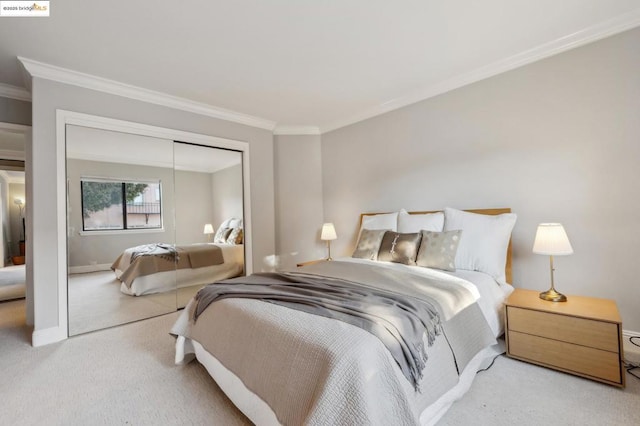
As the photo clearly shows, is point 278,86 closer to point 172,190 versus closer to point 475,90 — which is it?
point 172,190

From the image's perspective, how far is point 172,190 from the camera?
3459 mm

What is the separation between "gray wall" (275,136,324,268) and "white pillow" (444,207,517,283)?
7.58 feet

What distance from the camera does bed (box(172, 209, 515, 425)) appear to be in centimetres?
109

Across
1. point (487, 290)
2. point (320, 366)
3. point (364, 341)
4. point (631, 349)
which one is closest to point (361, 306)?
point (364, 341)

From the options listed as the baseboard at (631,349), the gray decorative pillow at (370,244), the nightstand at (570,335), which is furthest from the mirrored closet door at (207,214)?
the baseboard at (631,349)

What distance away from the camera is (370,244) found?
3.04m

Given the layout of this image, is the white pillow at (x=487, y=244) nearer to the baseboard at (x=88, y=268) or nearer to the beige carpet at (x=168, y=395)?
the beige carpet at (x=168, y=395)

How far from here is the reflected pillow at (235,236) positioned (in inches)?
154

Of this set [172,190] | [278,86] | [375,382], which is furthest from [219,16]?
[375,382]

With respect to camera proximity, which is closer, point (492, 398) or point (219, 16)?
point (492, 398)

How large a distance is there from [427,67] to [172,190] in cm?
322

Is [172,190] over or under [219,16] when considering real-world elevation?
under

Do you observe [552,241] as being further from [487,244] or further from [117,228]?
[117,228]

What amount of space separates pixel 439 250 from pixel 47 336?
146 inches
